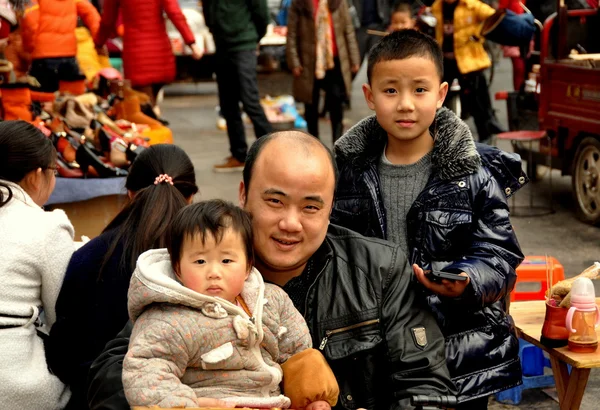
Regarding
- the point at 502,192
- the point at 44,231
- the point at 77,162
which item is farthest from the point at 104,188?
the point at 502,192

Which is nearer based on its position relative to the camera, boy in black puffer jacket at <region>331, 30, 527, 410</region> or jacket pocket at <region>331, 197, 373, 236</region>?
boy in black puffer jacket at <region>331, 30, 527, 410</region>

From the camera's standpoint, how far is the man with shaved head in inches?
108

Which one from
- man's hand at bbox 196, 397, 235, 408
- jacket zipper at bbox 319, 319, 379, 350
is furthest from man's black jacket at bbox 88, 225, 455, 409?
man's hand at bbox 196, 397, 235, 408

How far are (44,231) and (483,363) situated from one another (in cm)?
173

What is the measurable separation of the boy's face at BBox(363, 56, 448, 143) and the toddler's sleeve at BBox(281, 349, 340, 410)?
3.32 feet

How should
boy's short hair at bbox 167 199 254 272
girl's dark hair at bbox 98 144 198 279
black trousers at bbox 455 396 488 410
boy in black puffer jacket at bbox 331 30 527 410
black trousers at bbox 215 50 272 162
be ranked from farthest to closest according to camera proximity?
black trousers at bbox 215 50 272 162
girl's dark hair at bbox 98 144 198 279
black trousers at bbox 455 396 488 410
boy in black puffer jacket at bbox 331 30 527 410
boy's short hair at bbox 167 199 254 272

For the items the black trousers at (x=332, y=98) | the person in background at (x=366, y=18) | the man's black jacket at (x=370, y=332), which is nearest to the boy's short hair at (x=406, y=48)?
the man's black jacket at (x=370, y=332)

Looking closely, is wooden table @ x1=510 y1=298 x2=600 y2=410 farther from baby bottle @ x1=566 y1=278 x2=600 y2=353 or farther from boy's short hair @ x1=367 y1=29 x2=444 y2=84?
boy's short hair @ x1=367 y1=29 x2=444 y2=84

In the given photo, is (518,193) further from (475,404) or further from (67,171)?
(475,404)

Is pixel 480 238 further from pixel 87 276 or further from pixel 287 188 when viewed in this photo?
pixel 87 276

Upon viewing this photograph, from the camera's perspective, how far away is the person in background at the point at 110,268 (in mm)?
3453

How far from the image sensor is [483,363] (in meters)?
3.15

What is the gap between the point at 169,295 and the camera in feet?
8.10

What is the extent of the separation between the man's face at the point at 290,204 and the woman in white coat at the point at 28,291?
50.4 inches
